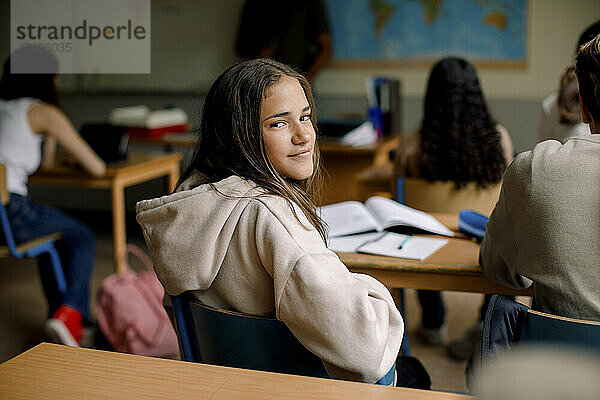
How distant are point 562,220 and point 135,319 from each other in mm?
1706

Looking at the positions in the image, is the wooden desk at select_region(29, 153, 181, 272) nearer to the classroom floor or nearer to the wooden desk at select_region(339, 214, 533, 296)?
the classroom floor

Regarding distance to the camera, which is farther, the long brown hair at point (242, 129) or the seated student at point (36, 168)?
the seated student at point (36, 168)

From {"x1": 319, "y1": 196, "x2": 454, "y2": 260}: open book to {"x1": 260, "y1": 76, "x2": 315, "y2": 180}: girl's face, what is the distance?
1.31ft

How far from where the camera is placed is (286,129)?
1.15 metres

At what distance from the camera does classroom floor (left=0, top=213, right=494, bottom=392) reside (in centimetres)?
236

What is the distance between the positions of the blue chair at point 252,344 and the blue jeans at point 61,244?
1723 millimetres

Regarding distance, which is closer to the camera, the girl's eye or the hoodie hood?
the hoodie hood

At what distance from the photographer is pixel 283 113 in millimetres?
1144

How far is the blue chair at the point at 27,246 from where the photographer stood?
2549mm

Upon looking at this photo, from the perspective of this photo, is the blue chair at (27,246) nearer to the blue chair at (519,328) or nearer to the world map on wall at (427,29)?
the blue chair at (519,328)

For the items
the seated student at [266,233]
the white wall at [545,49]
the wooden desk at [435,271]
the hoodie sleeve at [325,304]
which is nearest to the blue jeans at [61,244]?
the wooden desk at [435,271]

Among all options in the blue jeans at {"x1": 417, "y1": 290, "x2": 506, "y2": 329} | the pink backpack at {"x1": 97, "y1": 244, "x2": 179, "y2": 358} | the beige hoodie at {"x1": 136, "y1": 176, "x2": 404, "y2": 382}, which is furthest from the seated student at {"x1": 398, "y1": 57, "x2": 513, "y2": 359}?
the beige hoodie at {"x1": 136, "y1": 176, "x2": 404, "y2": 382}

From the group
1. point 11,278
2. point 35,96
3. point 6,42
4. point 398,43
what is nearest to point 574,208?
point 6,42

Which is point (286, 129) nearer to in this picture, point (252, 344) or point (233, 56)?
point (252, 344)
